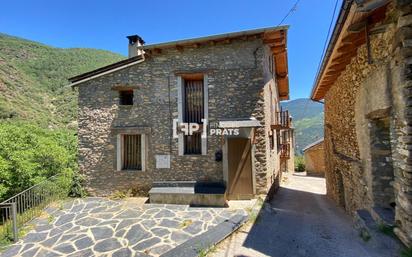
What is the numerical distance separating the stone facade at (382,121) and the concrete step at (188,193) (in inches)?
167

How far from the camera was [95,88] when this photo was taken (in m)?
9.62

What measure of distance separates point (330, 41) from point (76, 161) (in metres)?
10.3

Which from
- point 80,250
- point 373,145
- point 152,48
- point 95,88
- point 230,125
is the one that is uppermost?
point 152,48

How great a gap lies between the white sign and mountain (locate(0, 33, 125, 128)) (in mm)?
8442

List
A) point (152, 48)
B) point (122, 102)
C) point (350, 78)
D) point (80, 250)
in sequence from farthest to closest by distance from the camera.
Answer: point (122, 102), point (152, 48), point (350, 78), point (80, 250)

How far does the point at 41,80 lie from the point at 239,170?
35.7 metres

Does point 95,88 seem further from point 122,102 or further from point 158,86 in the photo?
point 158,86

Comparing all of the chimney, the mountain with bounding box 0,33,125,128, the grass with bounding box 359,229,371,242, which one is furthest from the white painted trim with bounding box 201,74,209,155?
the mountain with bounding box 0,33,125,128

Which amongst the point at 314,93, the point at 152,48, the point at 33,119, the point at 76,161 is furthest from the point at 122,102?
the point at 33,119

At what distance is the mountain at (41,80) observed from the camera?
2320cm

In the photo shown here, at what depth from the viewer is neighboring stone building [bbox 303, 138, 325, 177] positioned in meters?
25.0

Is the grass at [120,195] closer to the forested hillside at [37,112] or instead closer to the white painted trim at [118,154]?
the white painted trim at [118,154]

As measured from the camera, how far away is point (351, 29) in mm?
4801

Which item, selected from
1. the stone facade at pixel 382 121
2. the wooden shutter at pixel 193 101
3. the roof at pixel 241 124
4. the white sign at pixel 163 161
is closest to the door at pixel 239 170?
the roof at pixel 241 124
